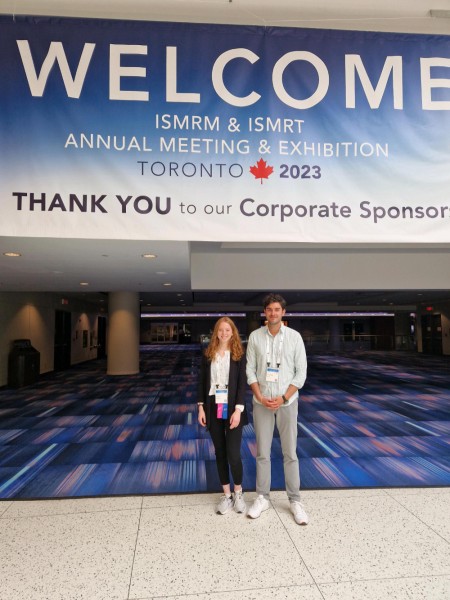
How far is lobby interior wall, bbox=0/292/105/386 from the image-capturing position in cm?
877

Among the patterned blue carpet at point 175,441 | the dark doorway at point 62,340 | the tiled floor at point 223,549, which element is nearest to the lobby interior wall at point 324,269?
the patterned blue carpet at point 175,441

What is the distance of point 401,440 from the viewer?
14.7ft

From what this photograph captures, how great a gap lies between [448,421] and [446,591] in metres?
4.24

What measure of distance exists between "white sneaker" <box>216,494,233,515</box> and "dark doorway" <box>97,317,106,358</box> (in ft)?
49.6

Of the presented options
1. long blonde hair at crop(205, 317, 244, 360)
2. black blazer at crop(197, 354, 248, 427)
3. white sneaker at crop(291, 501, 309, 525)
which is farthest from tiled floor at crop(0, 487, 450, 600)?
long blonde hair at crop(205, 317, 244, 360)

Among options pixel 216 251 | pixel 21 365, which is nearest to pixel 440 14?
pixel 216 251

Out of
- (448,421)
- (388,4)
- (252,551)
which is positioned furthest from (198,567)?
(448,421)

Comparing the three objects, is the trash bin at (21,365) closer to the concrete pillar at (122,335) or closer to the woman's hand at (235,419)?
the concrete pillar at (122,335)

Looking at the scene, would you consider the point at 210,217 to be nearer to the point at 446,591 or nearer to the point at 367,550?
the point at 367,550

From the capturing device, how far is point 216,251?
22.5ft

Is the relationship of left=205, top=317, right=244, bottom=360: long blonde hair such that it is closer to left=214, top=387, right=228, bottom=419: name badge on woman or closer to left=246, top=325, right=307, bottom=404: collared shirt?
left=246, top=325, right=307, bottom=404: collared shirt

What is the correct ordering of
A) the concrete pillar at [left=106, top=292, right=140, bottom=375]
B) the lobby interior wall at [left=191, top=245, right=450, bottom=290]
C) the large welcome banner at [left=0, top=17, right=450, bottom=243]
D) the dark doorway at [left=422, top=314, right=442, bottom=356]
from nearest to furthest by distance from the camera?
the large welcome banner at [left=0, top=17, right=450, bottom=243]
the lobby interior wall at [left=191, top=245, right=450, bottom=290]
the concrete pillar at [left=106, top=292, right=140, bottom=375]
the dark doorway at [left=422, top=314, right=442, bottom=356]

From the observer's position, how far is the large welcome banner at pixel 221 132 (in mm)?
2342

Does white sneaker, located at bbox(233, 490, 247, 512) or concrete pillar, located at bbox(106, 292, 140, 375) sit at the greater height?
concrete pillar, located at bbox(106, 292, 140, 375)
